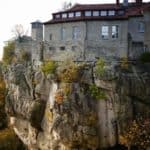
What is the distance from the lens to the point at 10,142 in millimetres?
65750

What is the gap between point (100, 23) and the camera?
56281mm

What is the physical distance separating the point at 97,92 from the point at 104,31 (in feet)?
20.0

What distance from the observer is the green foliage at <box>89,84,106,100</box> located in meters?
54.8

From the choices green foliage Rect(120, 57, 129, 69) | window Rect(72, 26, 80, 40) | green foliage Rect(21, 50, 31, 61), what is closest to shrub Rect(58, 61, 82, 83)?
window Rect(72, 26, 80, 40)

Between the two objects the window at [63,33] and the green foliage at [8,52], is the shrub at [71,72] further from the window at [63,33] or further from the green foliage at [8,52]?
the green foliage at [8,52]

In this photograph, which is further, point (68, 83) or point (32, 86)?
point (32, 86)

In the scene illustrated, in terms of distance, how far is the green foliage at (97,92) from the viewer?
54.8m

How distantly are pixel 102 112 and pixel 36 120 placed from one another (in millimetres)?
7899

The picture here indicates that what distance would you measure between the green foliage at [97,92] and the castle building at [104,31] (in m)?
3.12

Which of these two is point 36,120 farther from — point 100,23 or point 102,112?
point 100,23

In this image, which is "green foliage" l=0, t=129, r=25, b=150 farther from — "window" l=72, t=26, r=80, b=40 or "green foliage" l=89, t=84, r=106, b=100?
"window" l=72, t=26, r=80, b=40

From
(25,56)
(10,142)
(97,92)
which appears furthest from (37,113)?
(10,142)

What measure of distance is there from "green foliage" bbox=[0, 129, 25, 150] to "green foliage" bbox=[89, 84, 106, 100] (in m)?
14.6

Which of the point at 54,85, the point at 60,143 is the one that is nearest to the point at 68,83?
the point at 54,85
